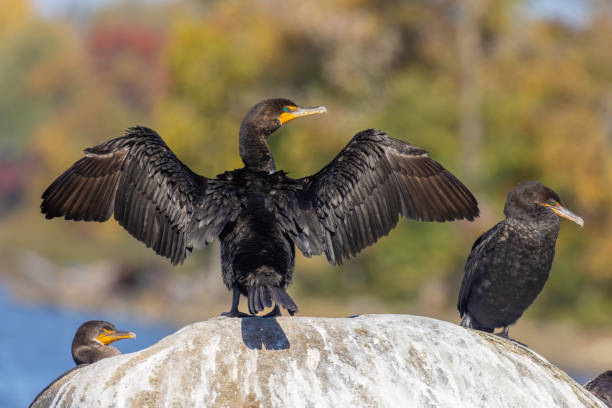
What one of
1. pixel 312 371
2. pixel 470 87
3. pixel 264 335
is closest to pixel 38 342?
pixel 470 87

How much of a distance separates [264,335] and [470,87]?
85.4ft

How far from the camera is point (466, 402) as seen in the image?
18.0 feet

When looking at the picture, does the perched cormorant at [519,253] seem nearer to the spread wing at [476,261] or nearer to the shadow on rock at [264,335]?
the spread wing at [476,261]

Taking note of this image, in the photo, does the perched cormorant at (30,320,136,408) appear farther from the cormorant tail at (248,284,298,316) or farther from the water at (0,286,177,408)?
the water at (0,286,177,408)

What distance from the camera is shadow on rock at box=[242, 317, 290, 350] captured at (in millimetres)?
5463

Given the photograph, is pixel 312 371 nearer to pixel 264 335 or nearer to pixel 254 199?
pixel 264 335

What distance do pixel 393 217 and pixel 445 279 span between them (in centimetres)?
2141

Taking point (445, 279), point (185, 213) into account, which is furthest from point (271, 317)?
point (445, 279)

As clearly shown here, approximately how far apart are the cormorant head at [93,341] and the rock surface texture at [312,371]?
4.62ft

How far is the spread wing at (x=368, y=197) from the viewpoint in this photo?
6461mm

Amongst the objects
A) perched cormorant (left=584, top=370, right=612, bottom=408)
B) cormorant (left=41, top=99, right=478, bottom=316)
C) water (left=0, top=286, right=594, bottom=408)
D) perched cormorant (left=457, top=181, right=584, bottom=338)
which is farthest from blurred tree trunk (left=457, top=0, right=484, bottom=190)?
cormorant (left=41, top=99, right=478, bottom=316)

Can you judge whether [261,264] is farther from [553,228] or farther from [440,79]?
[440,79]

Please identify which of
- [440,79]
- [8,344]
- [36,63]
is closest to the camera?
[8,344]

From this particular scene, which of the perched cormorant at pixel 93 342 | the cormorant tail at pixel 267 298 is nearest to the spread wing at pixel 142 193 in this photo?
the cormorant tail at pixel 267 298
